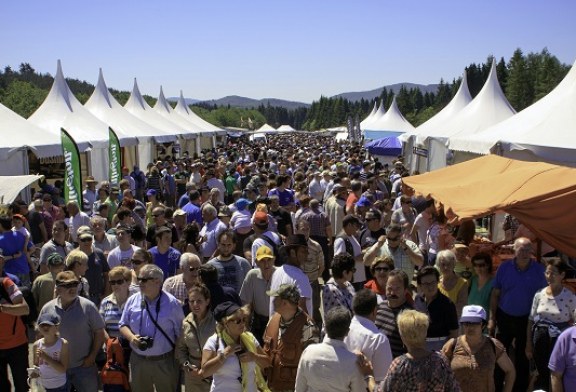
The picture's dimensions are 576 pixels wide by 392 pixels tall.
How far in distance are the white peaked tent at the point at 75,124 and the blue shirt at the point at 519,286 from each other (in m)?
13.1

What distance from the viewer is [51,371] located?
173 inches

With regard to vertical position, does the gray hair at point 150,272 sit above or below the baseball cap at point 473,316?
above

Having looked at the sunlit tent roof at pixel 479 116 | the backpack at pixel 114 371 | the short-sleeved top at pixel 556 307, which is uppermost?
the sunlit tent roof at pixel 479 116

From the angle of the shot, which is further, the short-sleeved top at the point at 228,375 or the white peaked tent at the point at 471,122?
the white peaked tent at the point at 471,122

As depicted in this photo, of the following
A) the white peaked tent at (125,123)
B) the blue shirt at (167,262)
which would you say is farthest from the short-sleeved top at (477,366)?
the white peaked tent at (125,123)

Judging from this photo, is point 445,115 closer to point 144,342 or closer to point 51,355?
point 144,342

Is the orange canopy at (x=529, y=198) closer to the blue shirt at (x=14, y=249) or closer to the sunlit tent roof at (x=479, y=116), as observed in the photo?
the blue shirt at (x=14, y=249)

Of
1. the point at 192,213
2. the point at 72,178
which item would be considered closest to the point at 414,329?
the point at 192,213

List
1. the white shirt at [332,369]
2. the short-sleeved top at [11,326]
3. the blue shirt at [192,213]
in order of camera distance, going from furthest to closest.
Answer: the blue shirt at [192,213] < the short-sleeved top at [11,326] < the white shirt at [332,369]

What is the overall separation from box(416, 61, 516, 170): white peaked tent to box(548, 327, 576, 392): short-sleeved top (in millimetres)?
12745

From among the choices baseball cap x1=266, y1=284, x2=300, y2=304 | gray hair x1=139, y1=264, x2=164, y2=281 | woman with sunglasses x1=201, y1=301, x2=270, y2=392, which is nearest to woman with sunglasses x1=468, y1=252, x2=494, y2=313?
baseball cap x1=266, y1=284, x2=300, y2=304

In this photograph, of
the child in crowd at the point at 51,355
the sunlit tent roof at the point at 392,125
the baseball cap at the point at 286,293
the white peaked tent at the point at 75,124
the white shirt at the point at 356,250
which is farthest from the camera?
the sunlit tent roof at the point at 392,125

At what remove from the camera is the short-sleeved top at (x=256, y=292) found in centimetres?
536

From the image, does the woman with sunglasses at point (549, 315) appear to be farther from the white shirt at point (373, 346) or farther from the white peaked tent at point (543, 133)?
the white peaked tent at point (543, 133)
